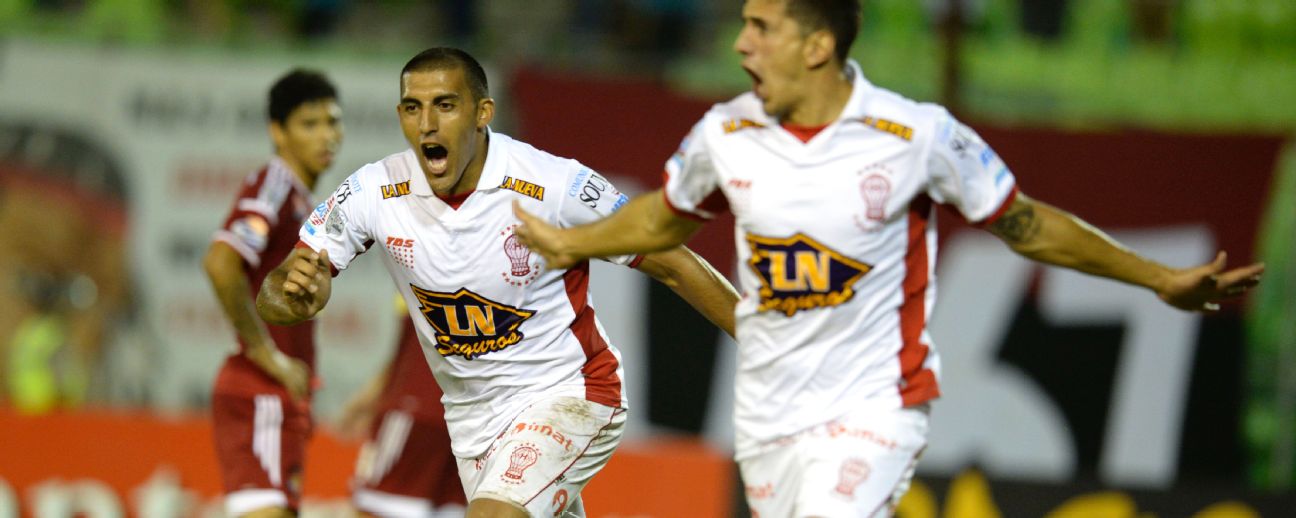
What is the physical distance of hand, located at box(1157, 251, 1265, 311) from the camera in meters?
4.30

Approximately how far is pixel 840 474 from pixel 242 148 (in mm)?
7309

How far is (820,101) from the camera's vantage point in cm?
439

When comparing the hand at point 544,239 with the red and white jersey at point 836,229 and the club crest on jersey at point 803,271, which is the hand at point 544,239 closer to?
the red and white jersey at point 836,229

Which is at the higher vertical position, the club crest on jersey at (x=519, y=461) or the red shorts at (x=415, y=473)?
the club crest on jersey at (x=519, y=461)

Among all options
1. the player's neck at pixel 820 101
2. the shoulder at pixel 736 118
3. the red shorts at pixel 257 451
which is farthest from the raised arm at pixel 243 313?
the player's neck at pixel 820 101

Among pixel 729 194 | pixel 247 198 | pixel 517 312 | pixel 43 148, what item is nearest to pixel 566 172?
pixel 517 312

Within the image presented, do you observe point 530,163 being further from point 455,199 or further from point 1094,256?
point 1094,256

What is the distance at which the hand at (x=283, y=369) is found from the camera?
21.4 ft

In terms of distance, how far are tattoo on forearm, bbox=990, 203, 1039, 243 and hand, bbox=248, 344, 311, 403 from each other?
3.42 metres

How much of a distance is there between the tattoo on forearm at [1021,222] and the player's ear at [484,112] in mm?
1824

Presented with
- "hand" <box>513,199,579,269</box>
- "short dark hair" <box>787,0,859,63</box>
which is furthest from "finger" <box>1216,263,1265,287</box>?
"hand" <box>513,199,579,269</box>

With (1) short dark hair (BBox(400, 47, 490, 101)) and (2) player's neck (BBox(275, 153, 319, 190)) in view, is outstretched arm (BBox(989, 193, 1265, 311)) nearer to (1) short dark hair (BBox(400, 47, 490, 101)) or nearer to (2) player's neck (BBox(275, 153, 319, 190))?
(1) short dark hair (BBox(400, 47, 490, 101))

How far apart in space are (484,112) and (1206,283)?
243 centimetres

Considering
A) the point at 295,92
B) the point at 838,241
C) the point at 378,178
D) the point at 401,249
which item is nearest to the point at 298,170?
the point at 295,92
